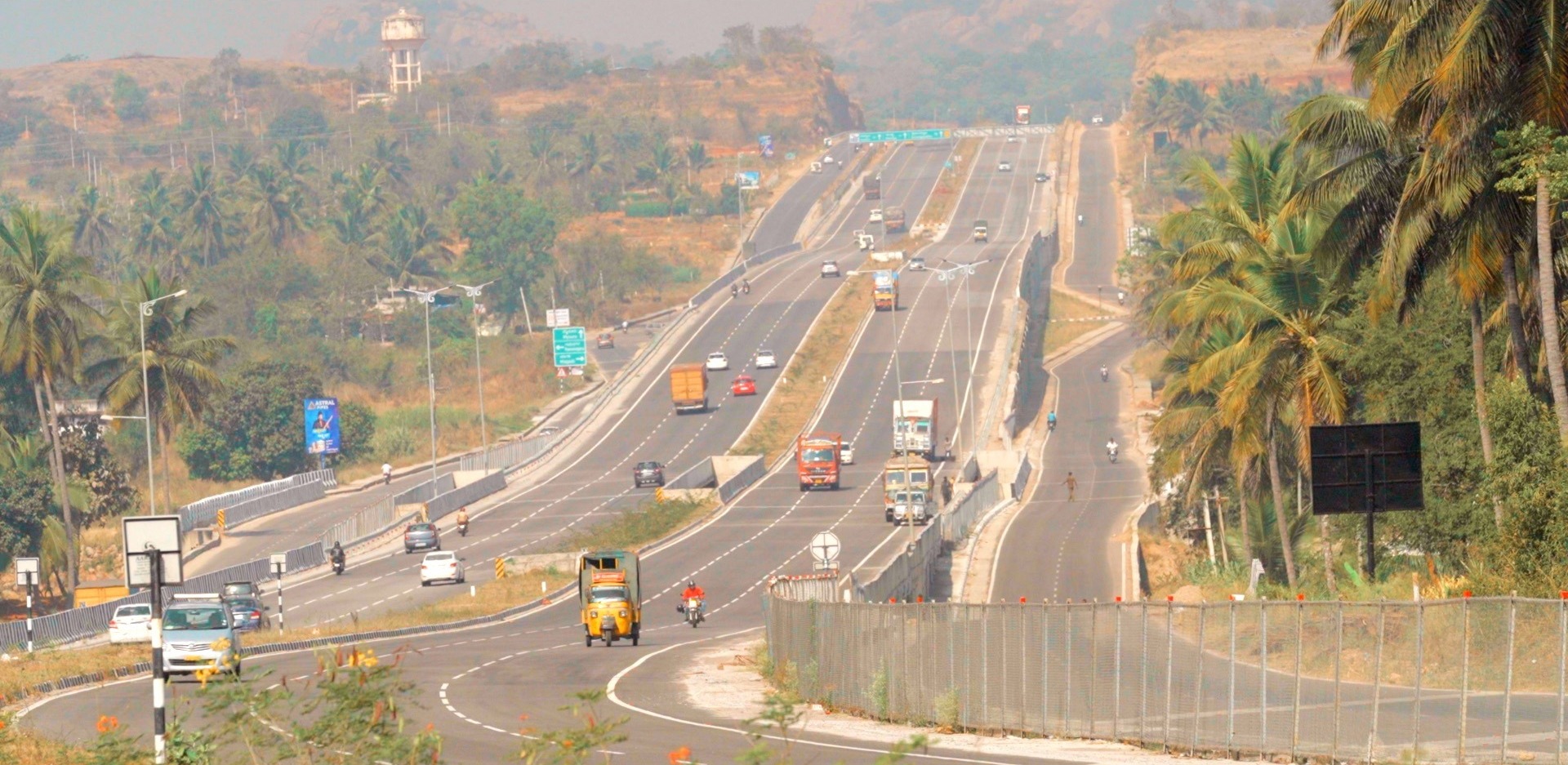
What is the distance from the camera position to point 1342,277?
45656 mm

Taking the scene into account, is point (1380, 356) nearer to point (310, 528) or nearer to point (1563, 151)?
point (1563, 151)

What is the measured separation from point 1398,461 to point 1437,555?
16.2 m

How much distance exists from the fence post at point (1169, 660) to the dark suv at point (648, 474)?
7699cm

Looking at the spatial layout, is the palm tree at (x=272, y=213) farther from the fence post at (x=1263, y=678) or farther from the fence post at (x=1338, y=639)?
Answer: the fence post at (x=1338, y=639)

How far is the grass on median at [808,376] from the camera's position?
374 ft

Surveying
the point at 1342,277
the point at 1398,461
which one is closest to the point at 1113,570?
the point at 1342,277

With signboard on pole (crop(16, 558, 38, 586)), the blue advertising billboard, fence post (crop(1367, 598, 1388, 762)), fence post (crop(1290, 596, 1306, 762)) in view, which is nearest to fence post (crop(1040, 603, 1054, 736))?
fence post (crop(1290, 596, 1306, 762))

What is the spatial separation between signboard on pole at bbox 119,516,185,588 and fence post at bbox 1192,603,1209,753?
1149cm

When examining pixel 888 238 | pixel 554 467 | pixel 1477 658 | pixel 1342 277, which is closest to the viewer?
pixel 1477 658

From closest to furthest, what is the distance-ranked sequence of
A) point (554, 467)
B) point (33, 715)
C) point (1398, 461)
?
point (33, 715)
point (1398, 461)
point (554, 467)

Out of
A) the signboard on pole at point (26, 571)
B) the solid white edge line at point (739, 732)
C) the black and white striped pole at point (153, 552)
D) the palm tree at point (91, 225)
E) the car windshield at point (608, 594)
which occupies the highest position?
the palm tree at point (91, 225)

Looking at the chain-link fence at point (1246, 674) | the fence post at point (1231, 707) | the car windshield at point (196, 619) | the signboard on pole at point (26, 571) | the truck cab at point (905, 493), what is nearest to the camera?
the chain-link fence at point (1246, 674)

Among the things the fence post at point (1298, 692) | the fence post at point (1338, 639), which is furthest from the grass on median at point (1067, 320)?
the fence post at point (1338, 639)

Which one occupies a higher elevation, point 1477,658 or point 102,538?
point 1477,658
